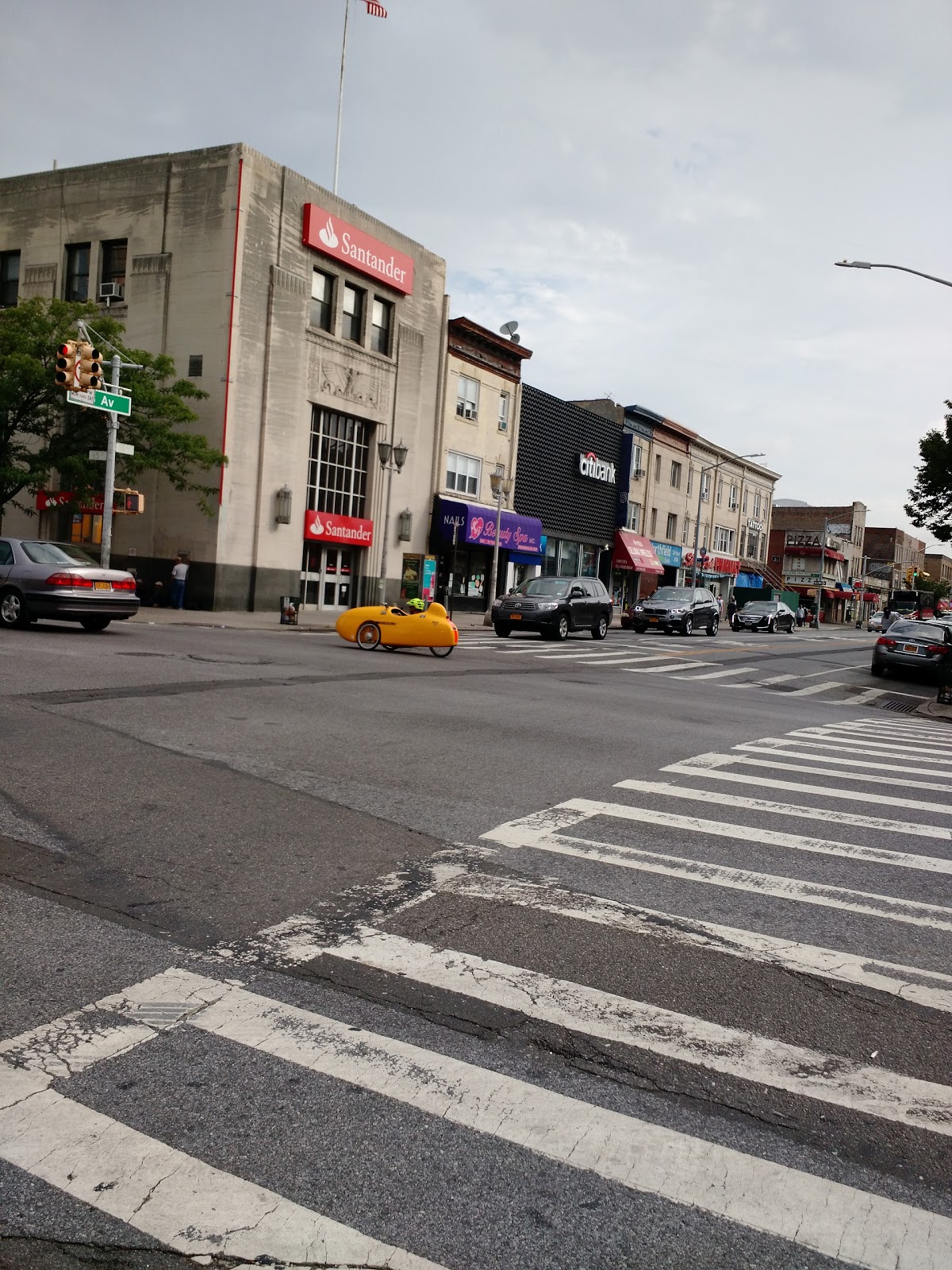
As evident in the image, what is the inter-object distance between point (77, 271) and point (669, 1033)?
34.7 metres

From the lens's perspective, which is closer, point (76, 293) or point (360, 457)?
point (76, 293)

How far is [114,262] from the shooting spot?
32.2 metres

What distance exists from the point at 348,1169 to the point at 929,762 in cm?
964

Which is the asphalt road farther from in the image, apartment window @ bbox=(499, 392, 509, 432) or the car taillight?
apartment window @ bbox=(499, 392, 509, 432)

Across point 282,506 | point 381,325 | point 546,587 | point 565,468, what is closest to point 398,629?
point 546,587

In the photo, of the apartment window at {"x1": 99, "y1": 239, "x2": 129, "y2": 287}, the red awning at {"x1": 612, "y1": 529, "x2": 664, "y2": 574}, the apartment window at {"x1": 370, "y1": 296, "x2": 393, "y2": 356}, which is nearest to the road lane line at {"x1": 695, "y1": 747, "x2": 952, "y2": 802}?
the apartment window at {"x1": 99, "y1": 239, "x2": 129, "y2": 287}

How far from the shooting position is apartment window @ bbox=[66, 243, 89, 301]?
32781mm

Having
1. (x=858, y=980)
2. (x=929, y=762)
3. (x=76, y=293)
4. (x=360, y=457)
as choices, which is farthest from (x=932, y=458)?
(x=858, y=980)

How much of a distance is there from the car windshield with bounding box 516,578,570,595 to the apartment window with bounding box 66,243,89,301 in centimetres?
1682

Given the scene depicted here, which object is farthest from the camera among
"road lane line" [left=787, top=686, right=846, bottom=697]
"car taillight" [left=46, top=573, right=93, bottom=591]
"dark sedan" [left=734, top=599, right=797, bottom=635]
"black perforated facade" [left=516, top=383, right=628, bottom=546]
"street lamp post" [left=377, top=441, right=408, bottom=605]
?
"dark sedan" [left=734, top=599, right=797, bottom=635]

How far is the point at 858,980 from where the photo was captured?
4.48m

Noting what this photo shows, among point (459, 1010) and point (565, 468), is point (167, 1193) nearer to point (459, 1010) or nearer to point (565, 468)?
point (459, 1010)

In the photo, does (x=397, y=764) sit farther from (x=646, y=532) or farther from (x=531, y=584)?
(x=646, y=532)

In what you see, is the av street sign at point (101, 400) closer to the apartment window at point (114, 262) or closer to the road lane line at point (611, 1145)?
the apartment window at point (114, 262)
